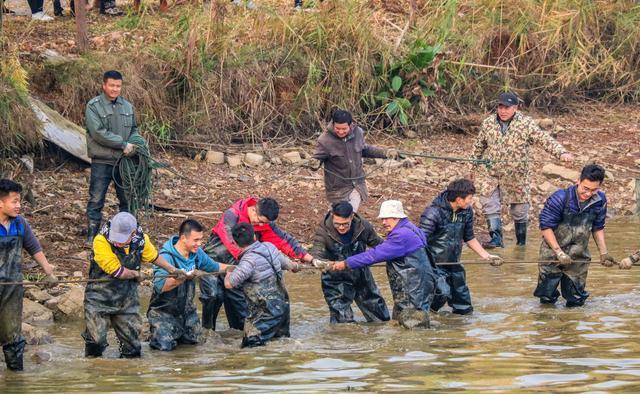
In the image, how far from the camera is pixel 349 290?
11133 millimetres

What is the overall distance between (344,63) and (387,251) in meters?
7.09

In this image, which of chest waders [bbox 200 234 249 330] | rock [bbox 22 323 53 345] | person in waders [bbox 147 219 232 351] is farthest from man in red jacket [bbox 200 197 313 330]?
rock [bbox 22 323 53 345]

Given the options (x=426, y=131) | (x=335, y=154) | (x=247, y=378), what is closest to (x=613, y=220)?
(x=426, y=131)

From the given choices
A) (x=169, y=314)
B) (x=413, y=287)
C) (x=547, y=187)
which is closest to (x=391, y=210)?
(x=413, y=287)

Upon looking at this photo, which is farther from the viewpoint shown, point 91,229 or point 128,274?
point 91,229

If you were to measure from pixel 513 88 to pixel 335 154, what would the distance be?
6.79 metres

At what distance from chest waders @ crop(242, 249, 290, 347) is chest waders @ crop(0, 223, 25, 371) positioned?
68.0 inches

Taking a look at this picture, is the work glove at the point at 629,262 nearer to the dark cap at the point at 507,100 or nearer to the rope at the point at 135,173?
the dark cap at the point at 507,100

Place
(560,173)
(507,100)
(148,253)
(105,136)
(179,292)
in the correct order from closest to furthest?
(148,253) < (179,292) < (105,136) < (507,100) < (560,173)

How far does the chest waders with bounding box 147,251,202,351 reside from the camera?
399 inches

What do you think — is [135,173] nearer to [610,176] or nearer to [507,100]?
[507,100]

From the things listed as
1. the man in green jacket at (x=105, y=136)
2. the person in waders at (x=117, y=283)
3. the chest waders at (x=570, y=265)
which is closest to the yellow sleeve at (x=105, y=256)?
the person in waders at (x=117, y=283)

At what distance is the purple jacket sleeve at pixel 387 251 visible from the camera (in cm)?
1057

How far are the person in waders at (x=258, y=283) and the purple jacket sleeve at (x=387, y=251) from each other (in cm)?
73
